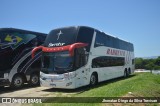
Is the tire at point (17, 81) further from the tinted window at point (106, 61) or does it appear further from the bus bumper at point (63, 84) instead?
the tinted window at point (106, 61)

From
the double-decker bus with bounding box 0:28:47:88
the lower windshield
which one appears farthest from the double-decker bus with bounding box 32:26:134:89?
the double-decker bus with bounding box 0:28:47:88

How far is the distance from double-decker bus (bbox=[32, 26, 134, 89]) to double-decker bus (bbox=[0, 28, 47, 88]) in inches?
57.8

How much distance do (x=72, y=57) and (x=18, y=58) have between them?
14.9ft

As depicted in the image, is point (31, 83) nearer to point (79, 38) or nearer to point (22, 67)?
point (22, 67)

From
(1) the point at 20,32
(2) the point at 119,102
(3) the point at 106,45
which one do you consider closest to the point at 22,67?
(1) the point at 20,32

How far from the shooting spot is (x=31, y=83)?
17328 mm

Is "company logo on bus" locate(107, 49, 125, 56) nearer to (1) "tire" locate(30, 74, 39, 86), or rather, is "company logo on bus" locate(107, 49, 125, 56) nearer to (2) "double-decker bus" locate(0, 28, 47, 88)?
(2) "double-decker bus" locate(0, 28, 47, 88)

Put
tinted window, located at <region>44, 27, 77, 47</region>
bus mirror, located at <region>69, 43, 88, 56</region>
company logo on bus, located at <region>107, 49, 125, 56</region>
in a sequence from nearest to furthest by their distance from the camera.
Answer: bus mirror, located at <region>69, 43, 88, 56</region> → tinted window, located at <region>44, 27, 77, 47</region> → company logo on bus, located at <region>107, 49, 125, 56</region>

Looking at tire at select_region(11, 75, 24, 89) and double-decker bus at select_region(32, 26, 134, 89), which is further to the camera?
tire at select_region(11, 75, 24, 89)

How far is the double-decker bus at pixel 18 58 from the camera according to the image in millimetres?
14984

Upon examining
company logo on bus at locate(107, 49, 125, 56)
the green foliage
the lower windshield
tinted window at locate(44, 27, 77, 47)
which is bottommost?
the green foliage

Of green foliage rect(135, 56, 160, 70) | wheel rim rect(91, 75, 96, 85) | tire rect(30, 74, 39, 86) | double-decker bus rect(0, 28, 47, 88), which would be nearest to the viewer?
double-decker bus rect(0, 28, 47, 88)

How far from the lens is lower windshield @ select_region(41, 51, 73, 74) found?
13562 millimetres

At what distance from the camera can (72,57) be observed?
13547 millimetres
